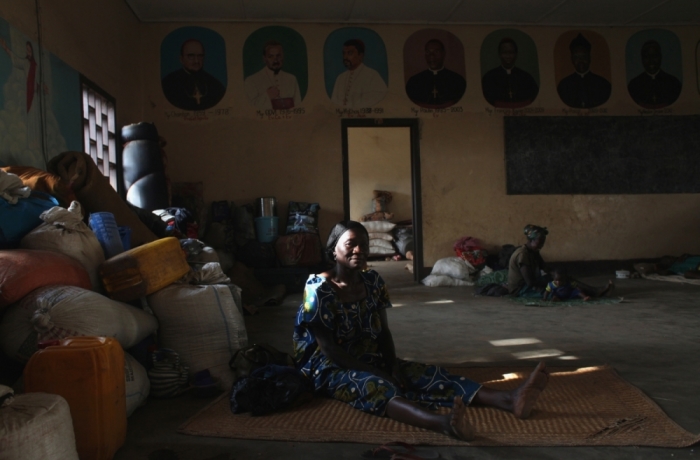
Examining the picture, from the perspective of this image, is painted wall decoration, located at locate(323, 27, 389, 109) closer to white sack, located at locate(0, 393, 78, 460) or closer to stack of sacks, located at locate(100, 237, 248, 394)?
stack of sacks, located at locate(100, 237, 248, 394)

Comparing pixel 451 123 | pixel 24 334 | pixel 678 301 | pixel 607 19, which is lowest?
pixel 678 301

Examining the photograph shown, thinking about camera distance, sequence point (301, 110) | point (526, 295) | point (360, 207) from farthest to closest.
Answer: point (360, 207), point (301, 110), point (526, 295)

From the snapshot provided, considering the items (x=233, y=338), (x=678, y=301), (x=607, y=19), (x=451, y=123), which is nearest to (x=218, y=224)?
(x=451, y=123)

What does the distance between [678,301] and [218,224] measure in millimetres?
5371

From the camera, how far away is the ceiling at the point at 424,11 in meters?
7.51

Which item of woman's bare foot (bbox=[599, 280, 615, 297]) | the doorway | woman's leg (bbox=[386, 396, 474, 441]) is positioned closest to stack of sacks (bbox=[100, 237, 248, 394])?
woman's leg (bbox=[386, 396, 474, 441])

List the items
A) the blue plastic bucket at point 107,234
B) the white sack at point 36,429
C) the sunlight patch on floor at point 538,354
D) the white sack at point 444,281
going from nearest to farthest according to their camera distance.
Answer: the white sack at point 36,429
the blue plastic bucket at point 107,234
the sunlight patch on floor at point 538,354
the white sack at point 444,281

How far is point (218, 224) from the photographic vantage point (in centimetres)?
739

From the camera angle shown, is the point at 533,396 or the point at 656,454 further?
the point at 533,396

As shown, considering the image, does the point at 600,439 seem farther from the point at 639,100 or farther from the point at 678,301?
the point at 639,100

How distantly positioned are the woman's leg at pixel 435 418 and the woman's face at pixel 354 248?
662 millimetres

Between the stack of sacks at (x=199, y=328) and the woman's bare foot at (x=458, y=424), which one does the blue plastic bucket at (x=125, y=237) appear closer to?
the stack of sacks at (x=199, y=328)

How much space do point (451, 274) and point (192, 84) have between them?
446cm

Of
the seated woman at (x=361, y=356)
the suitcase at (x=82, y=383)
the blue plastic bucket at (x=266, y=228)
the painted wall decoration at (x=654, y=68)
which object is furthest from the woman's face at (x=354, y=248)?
the painted wall decoration at (x=654, y=68)
